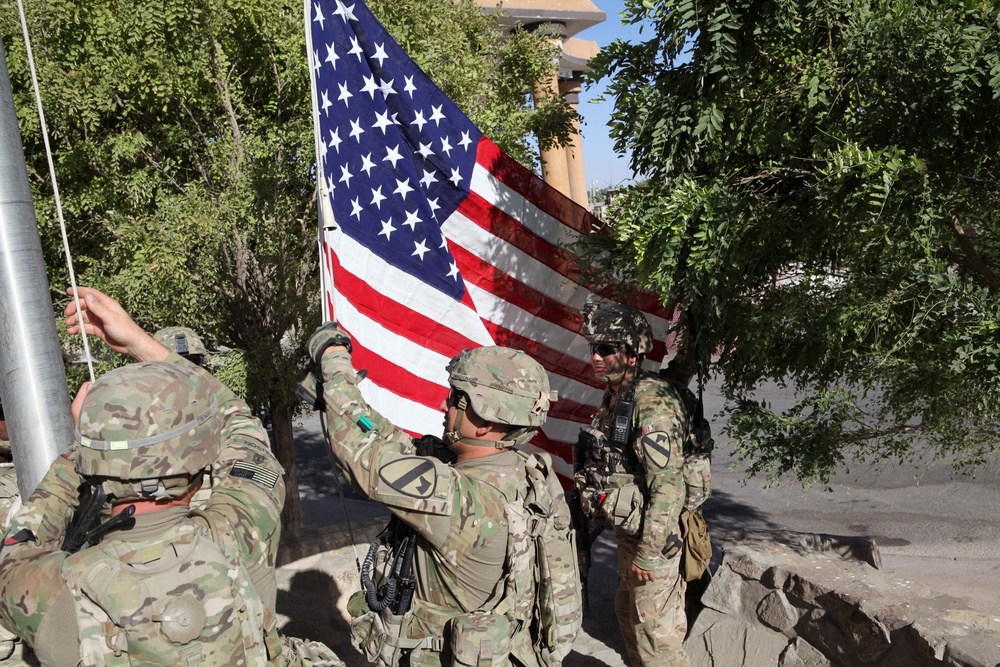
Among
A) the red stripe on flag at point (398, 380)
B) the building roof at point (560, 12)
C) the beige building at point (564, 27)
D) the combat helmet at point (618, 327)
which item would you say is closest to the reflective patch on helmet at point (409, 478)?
the red stripe on flag at point (398, 380)

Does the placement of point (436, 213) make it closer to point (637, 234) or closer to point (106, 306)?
point (637, 234)

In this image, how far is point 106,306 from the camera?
300cm

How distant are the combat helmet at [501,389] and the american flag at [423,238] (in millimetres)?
1189

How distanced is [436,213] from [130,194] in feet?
7.33

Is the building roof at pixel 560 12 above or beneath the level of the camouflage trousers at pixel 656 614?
above

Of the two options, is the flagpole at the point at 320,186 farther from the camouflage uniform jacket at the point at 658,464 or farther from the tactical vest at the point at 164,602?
the tactical vest at the point at 164,602

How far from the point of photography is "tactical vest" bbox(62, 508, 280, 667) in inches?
77.4

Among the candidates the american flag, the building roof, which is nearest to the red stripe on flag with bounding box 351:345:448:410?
the american flag

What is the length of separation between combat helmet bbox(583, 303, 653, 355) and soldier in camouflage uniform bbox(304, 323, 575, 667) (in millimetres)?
1388

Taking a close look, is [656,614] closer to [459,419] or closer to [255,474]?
[459,419]

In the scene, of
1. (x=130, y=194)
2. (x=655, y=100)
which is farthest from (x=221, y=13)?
(x=655, y=100)

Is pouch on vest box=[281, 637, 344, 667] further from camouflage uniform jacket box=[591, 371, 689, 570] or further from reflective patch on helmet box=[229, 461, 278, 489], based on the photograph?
camouflage uniform jacket box=[591, 371, 689, 570]

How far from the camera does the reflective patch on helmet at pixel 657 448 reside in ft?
14.1

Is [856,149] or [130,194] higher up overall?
[856,149]
